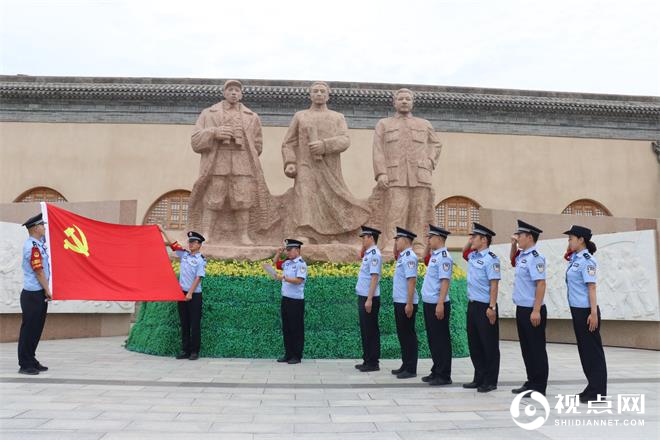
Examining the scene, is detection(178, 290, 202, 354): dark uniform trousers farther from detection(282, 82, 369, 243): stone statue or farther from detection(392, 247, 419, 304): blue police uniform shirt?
detection(392, 247, 419, 304): blue police uniform shirt

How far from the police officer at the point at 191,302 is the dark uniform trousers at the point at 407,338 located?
2.32 meters

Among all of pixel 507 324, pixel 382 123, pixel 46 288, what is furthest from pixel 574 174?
pixel 46 288

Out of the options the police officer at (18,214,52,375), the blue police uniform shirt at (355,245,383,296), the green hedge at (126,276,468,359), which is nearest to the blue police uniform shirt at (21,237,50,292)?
the police officer at (18,214,52,375)

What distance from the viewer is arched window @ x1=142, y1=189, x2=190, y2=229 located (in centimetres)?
1426

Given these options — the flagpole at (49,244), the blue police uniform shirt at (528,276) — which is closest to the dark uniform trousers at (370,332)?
the blue police uniform shirt at (528,276)

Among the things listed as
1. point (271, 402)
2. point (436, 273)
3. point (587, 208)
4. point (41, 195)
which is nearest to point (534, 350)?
point (436, 273)

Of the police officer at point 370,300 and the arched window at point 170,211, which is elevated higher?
the arched window at point 170,211

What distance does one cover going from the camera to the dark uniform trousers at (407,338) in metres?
5.20

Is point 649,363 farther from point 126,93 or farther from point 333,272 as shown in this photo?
point 126,93

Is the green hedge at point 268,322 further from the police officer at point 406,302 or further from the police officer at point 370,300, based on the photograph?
the police officer at point 406,302

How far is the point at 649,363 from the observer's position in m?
6.36

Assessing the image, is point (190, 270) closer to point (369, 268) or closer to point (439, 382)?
point (369, 268)

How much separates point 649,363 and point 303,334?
164 inches

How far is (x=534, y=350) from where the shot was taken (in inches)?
170
